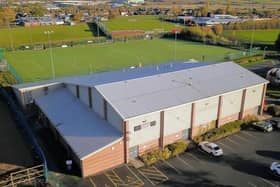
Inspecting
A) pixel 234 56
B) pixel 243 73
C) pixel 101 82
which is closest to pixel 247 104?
pixel 243 73

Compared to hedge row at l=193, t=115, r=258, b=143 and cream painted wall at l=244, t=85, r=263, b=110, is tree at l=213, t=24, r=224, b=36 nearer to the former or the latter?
cream painted wall at l=244, t=85, r=263, b=110

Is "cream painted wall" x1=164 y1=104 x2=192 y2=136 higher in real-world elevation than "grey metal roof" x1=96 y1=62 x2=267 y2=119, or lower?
lower

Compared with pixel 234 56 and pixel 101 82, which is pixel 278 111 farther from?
pixel 234 56

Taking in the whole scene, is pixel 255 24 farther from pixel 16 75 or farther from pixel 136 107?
pixel 136 107

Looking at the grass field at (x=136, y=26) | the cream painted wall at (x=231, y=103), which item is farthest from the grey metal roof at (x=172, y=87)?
the grass field at (x=136, y=26)

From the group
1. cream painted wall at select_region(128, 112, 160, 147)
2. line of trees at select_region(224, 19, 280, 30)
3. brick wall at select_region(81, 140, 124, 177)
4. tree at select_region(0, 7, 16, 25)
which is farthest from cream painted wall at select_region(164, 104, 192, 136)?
tree at select_region(0, 7, 16, 25)

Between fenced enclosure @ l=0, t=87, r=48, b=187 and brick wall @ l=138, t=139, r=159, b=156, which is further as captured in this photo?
brick wall @ l=138, t=139, r=159, b=156

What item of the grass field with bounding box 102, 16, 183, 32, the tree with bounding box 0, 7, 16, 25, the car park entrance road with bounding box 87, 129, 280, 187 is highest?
the tree with bounding box 0, 7, 16, 25
